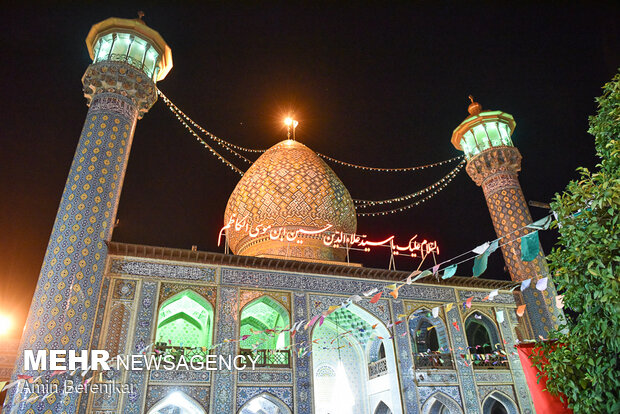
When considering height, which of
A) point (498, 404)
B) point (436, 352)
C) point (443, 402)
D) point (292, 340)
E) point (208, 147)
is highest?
point (208, 147)

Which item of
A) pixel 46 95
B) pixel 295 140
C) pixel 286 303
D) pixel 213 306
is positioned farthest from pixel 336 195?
pixel 46 95

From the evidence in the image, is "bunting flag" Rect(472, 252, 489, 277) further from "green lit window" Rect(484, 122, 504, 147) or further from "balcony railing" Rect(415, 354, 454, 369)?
"green lit window" Rect(484, 122, 504, 147)

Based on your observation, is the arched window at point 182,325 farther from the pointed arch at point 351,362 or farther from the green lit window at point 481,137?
the green lit window at point 481,137

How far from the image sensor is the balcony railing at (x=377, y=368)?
1047 cm

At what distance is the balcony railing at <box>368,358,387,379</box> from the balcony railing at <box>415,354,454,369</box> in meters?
0.83

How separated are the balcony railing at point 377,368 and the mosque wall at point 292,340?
1.31ft

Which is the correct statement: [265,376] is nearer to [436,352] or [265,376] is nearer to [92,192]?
[436,352]

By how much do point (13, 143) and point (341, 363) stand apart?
391 inches

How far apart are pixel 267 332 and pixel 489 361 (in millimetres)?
5767

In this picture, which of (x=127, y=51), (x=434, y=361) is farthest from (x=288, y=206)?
(x=127, y=51)

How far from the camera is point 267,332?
8.52 meters

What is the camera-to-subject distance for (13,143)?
11070 mm

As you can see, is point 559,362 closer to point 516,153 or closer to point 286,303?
point 286,303

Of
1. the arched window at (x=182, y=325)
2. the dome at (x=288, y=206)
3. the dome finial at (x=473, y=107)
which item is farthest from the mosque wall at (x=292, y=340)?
the dome finial at (x=473, y=107)
